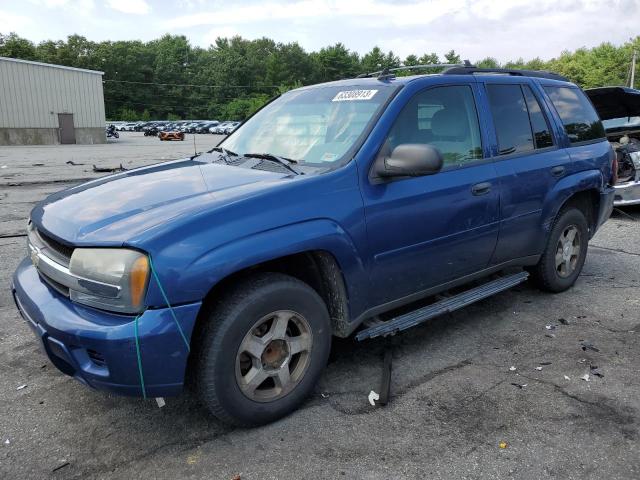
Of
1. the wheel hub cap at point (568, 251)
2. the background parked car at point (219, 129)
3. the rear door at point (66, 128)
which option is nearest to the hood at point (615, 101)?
the wheel hub cap at point (568, 251)

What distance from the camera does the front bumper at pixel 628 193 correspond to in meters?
7.88

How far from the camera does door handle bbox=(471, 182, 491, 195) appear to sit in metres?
3.61

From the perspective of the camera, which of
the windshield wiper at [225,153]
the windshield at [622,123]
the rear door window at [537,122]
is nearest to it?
the windshield wiper at [225,153]

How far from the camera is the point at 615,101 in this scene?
8.01m

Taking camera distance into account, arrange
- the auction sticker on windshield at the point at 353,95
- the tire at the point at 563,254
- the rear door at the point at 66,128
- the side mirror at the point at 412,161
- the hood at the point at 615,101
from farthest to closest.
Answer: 1. the rear door at the point at 66,128
2. the hood at the point at 615,101
3. the tire at the point at 563,254
4. the auction sticker on windshield at the point at 353,95
5. the side mirror at the point at 412,161

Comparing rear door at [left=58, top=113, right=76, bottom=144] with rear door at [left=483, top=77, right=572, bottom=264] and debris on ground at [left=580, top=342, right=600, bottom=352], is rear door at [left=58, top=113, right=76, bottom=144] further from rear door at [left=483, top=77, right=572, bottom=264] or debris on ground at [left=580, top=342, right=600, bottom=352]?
debris on ground at [left=580, top=342, right=600, bottom=352]

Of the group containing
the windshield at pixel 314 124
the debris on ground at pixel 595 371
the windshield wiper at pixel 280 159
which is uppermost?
the windshield at pixel 314 124

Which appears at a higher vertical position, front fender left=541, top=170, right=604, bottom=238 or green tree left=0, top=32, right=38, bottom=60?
green tree left=0, top=32, right=38, bottom=60

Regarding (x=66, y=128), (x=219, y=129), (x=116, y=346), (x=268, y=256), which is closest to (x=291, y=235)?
(x=268, y=256)

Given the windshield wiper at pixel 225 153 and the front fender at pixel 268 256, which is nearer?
the front fender at pixel 268 256

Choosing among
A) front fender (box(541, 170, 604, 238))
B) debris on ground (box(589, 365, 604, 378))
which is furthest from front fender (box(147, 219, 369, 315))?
front fender (box(541, 170, 604, 238))

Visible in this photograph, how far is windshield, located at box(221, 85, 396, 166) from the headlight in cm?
129

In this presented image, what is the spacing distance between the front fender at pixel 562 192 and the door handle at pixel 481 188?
0.83m

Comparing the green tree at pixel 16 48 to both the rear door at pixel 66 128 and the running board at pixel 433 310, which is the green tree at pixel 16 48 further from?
the running board at pixel 433 310
